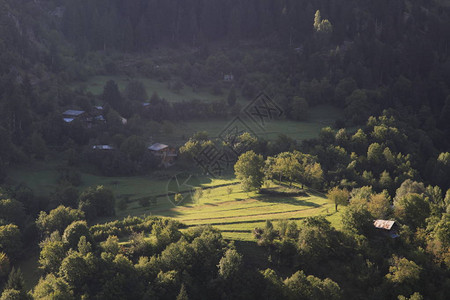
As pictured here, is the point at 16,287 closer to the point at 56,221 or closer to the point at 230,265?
the point at 56,221

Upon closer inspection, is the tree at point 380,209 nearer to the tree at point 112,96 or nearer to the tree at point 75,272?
the tree at point 75,272

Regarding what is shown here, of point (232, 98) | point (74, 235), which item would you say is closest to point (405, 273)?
point (74, 235)

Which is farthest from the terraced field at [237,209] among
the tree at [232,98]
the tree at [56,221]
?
the tree at [232,98]

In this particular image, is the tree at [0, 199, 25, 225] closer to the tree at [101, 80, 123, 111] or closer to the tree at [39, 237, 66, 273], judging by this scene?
the tree at [39, 237, 66, 273]

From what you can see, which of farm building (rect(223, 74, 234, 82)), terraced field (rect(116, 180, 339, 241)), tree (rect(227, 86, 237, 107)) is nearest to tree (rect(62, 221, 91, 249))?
terraced field (rect(116, 180, 339, 241))

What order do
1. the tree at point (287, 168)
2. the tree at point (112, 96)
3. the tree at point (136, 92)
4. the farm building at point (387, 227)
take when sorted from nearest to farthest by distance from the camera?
the farm building at point (387, 227) < the tree at point (287, 168) < the tree at point (112, 96) < the tree at point (136, 92)

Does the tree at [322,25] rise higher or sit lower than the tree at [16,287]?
higher
